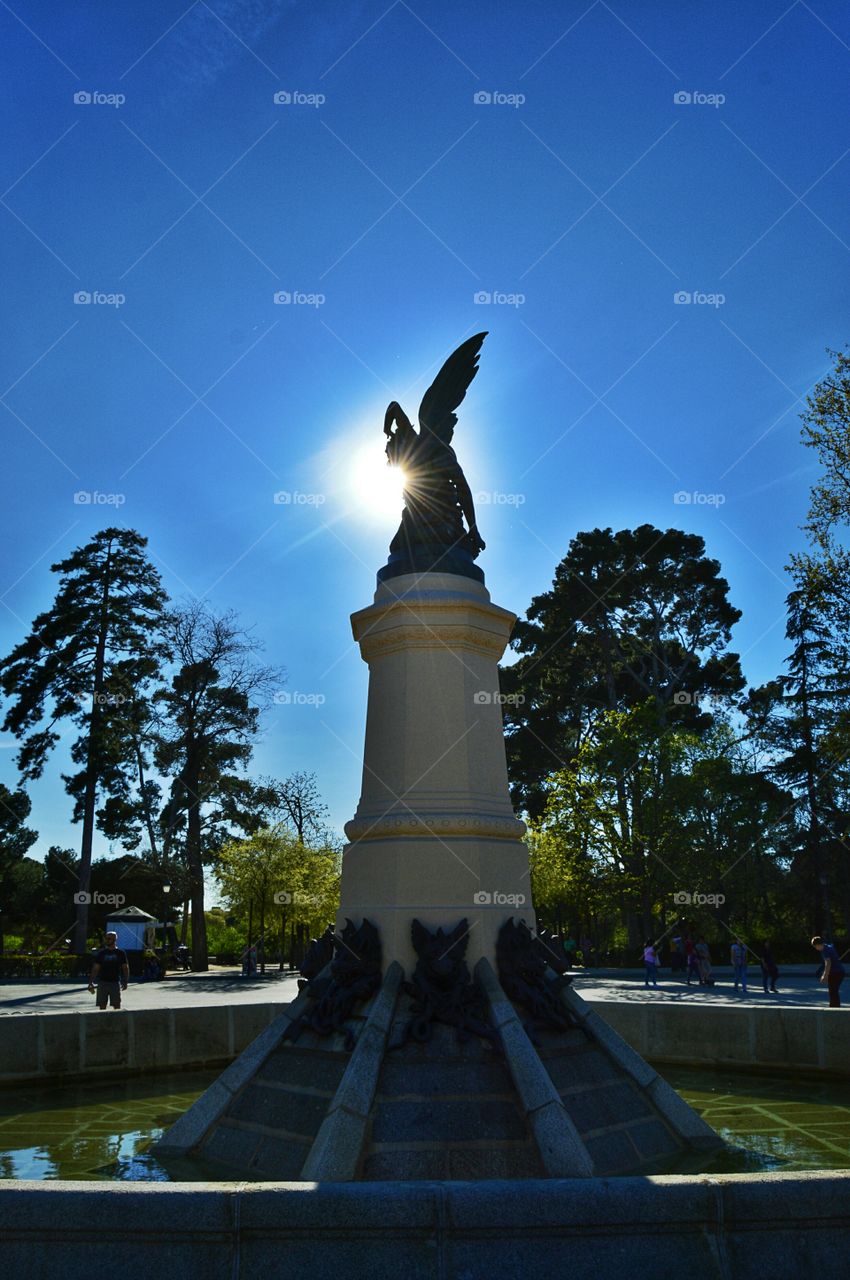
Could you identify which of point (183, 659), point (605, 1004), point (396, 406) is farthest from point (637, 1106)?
point (183, 659)

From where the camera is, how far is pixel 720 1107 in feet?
28.7

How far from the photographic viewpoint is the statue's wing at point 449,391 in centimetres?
965

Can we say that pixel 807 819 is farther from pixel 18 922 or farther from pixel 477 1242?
pixel 18 922

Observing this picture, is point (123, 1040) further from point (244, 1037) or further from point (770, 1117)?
point (770, 1117)

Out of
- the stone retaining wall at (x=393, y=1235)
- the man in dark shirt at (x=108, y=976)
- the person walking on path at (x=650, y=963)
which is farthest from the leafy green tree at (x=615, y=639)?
the stone retaining wall at (x=393, y=1235)

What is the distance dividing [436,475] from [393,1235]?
696 cm

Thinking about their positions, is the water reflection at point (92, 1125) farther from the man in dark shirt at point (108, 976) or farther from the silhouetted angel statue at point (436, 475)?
the silhouetted angel statue at point (436, 475)

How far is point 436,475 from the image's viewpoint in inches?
374

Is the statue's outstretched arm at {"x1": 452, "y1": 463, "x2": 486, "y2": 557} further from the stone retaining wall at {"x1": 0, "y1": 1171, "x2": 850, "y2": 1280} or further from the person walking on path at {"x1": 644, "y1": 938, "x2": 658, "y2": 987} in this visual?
the person walking on path at {"x1": 644, "y1": 938, "x2": 658, "y2": 987}

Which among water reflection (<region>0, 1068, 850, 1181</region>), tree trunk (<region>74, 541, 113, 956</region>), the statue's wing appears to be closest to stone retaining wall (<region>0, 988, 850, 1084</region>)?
water reflection (<region>0, 1068, 850, 1181</region>)

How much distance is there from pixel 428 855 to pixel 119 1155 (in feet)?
10.5

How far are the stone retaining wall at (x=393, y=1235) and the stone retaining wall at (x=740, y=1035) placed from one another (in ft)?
20.0

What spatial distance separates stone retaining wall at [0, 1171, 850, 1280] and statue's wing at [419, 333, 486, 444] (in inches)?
284

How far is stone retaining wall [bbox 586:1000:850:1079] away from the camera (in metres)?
10.1
